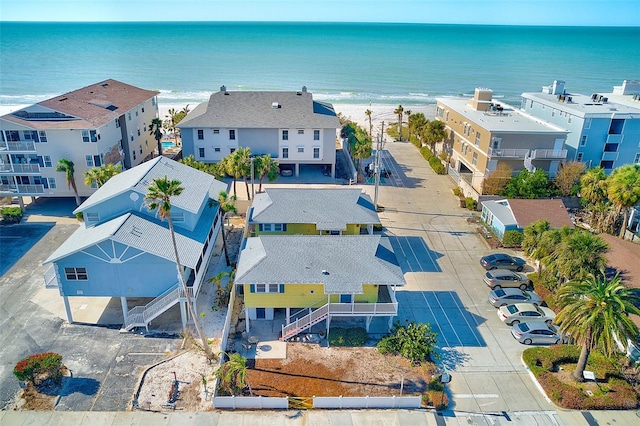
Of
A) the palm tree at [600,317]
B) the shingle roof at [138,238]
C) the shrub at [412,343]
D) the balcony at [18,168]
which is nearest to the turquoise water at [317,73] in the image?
the balcony at [18,168]

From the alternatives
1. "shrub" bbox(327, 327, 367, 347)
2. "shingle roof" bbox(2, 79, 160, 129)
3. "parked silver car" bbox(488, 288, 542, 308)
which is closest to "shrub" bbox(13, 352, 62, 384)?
"shrub" bbox(327, 327, 367, 347)

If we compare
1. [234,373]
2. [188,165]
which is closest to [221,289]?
[234,373]

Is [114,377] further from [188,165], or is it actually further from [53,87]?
[53,87]

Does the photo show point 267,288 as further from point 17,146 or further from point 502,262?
point 17,146

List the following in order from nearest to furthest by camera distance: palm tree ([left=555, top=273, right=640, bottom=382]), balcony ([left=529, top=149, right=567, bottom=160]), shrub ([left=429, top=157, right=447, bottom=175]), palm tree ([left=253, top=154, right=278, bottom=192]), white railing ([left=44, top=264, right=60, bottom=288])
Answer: palm tree ([left=555, top=273, right=640, bottom=382]), white railing ([left=44, top=264, right=60, bottom=288]), palm tree ([left=253, top=154, right=278, bottom=192]), balcony ([left=529, top=149, right=567, bottom=160]), shrub ([left=429, top=157, right=447, bottom=175])

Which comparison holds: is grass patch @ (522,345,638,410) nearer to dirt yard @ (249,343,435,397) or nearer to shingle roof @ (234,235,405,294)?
dirt yard @ (249,343,435,397)

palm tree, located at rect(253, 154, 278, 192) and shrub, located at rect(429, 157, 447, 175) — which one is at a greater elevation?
palm tree, located at rect(253, 154, 278, 192)
